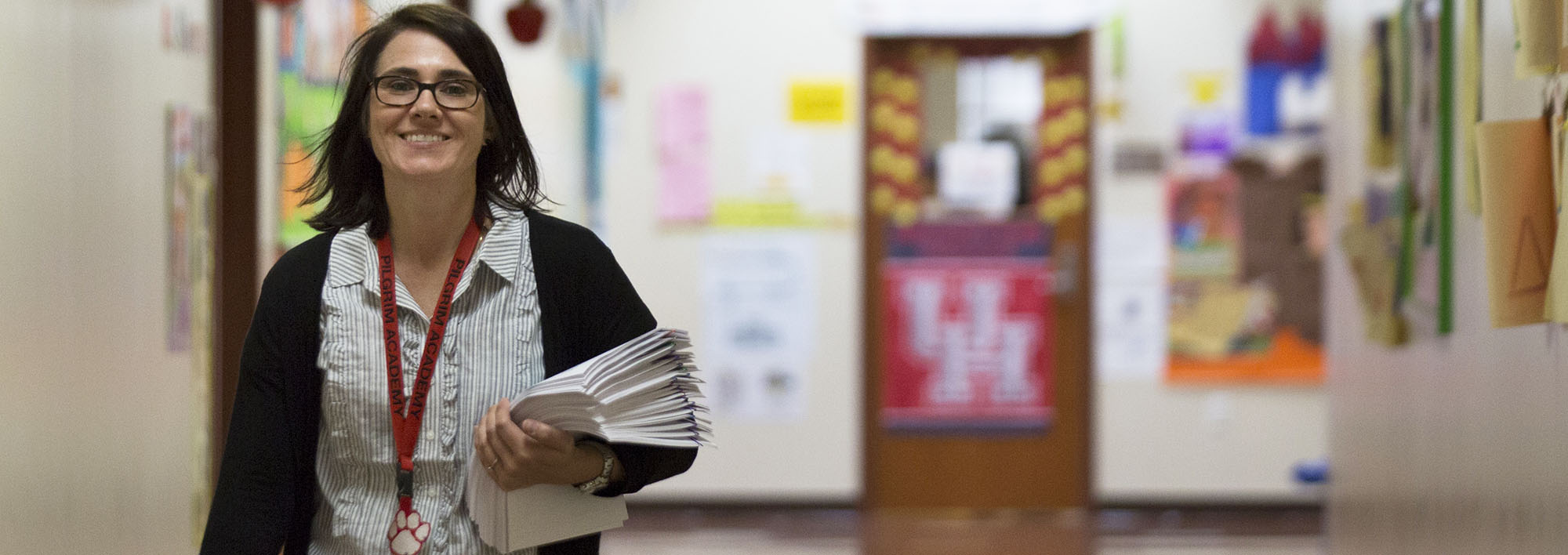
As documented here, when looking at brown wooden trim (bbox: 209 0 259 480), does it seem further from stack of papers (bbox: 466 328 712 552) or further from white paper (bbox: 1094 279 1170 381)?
white paper (bbox: 1094 279 1170 381)

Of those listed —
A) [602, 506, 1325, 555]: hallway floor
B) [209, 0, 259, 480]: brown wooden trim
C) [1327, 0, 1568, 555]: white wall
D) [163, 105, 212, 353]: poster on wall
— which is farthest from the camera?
[602, 506, 1325, 555]: hallway floor

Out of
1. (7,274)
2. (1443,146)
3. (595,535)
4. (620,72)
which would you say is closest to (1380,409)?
(1443,146)

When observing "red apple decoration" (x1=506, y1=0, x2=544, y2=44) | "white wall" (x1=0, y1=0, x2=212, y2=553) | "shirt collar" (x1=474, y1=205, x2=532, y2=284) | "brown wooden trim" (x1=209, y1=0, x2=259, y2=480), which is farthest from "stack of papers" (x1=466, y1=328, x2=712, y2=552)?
"red apple decoration" (x1=506, y1=0, x2=544, y2=44)

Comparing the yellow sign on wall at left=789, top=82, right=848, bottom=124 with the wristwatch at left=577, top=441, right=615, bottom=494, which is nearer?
the wristwatch at left=577, top=441, right=615, bottom=494

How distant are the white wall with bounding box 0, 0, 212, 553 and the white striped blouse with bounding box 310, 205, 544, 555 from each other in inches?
27.9

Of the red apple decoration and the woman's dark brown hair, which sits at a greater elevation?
the red apple decoration

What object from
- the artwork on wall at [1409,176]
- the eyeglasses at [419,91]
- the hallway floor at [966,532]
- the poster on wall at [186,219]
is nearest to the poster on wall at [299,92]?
the poster on wall at [186,219]

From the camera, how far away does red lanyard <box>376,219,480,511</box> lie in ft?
4.40

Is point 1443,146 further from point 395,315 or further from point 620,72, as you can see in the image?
point 620,72

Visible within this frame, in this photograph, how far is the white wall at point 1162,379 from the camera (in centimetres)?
630

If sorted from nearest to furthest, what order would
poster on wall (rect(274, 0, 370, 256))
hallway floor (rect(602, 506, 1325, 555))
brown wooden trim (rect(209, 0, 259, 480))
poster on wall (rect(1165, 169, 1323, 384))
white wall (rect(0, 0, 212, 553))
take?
white wall (rect(0, 0, 212, 553)) → brown wooden trim (rect(209, 0, 259, 480)) → poster on wall (rect(274, 0, 370, 256)) → hallway floor (rect(602, 506, 1325, 555)) → poster on wall (rect(1165, 169, 1323, 384))

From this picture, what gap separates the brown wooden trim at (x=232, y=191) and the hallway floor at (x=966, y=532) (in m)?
2.34

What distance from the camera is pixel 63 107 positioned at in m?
2.12

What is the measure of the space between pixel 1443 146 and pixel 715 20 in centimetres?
394
